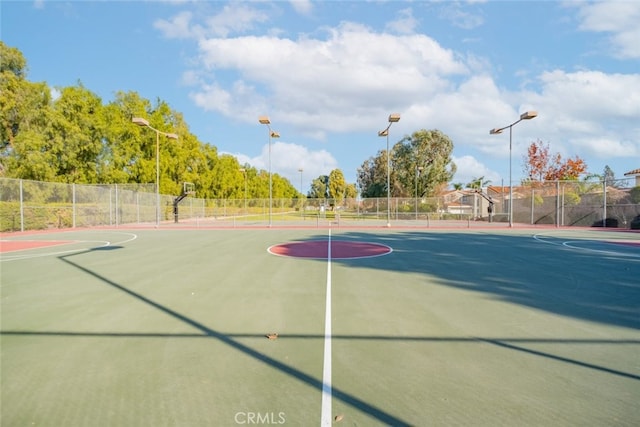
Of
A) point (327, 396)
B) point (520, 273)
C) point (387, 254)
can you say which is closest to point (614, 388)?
point (327, 396)

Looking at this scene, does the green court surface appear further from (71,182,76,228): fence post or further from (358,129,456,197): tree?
(358,129,456,197): tree

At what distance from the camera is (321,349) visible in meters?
4.19

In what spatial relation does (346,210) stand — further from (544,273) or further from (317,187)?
(317,187)

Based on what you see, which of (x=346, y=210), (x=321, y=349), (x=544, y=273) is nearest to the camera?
(x=321, y=349)

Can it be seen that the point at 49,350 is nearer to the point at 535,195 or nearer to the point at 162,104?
the point at 535,195

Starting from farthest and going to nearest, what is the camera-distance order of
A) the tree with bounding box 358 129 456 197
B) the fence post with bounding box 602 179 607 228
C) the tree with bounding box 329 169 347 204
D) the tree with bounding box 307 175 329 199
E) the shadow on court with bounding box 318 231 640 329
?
the tree with bounding box 307 175 329 199 → the tree with bounding box 329 169 347 204 → the tree with bounding box 358 129 456 197 → the fence post with bounding box 602 179 607 228 → the shadow on court with bounding box 318 231 640 329

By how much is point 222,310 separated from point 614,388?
5.19m

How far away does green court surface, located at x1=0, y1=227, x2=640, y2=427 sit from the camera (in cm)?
299

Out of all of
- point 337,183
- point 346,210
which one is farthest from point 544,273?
point 337,183

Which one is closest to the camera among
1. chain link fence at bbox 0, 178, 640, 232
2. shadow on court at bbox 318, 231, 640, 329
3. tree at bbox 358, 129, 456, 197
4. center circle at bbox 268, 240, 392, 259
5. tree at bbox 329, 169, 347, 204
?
shadow on court at bbox 318, 231, 640, 329

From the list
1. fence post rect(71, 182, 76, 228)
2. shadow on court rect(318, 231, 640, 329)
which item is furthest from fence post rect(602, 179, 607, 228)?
fence post rect(71, 182, 76, 228)

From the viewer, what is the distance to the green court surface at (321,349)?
299 cm

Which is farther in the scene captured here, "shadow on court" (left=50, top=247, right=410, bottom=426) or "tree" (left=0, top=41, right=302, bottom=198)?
"tree" (left=0, top=41, right=302, bottom=198)

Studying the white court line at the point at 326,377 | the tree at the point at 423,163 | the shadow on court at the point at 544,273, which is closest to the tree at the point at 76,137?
the shadow on court at the point at 544,273
